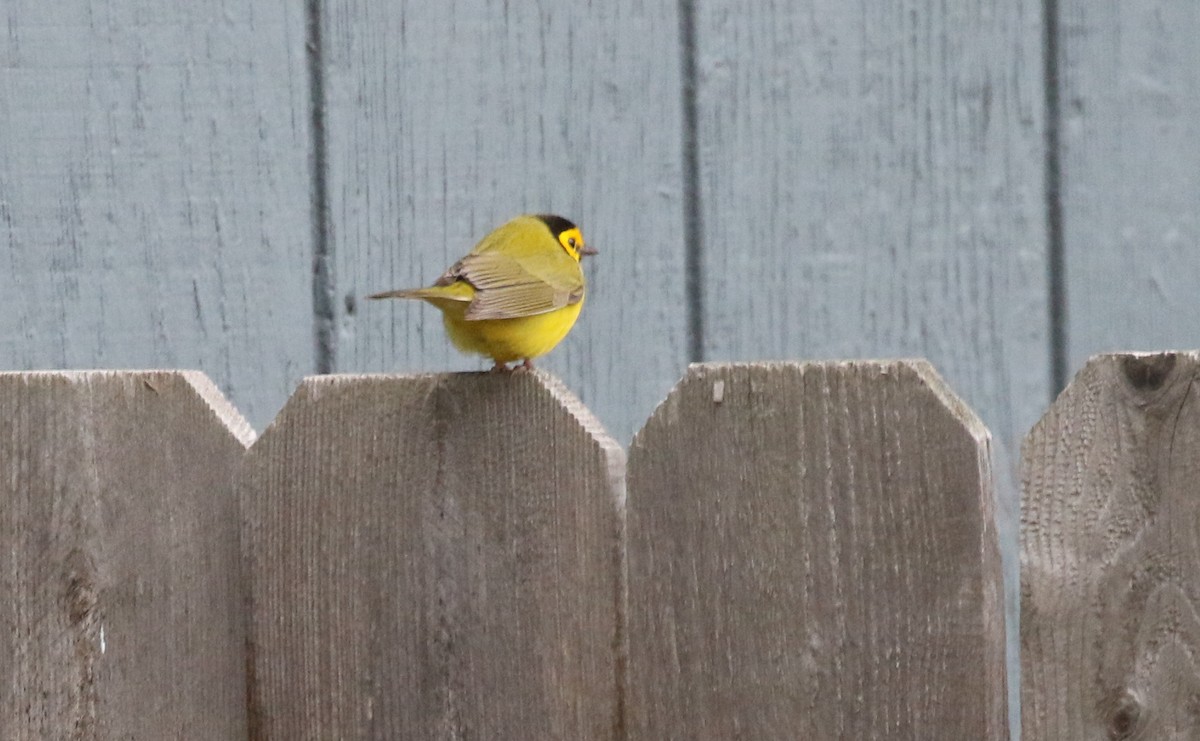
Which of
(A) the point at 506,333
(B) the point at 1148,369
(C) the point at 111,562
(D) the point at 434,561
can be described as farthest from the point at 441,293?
(B) the point at 1148,369

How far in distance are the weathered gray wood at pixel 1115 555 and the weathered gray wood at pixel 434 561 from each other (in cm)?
53

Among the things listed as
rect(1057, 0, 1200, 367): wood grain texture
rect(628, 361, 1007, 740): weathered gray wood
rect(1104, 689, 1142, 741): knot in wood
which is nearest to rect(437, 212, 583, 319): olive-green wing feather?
rect(628, 361, 1007, 740): weathered gray wood

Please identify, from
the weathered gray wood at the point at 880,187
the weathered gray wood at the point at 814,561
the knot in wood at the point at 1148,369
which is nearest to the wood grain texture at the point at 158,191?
the weathered gray wood at the point at 880,187

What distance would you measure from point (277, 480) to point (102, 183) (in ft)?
2.83

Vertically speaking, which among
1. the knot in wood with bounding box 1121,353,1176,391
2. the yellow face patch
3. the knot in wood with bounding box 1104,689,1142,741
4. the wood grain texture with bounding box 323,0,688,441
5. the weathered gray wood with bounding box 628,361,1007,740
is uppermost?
the wood grain texture with bounding box 323,0,688,441

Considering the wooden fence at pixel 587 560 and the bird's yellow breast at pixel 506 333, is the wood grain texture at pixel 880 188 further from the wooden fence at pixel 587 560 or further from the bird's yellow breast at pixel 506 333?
the wooden fence at pixel 587 560

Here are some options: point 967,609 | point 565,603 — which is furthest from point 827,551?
point 565,603

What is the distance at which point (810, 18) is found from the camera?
271 cm

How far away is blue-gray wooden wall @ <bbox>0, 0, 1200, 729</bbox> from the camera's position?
2676mm

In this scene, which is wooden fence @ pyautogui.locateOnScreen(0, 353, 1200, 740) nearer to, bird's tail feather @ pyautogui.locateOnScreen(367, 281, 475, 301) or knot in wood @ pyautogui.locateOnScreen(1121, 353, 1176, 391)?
knot in wood @ pyautogui.locateOnScreen(1121, 353, 1176, 391)

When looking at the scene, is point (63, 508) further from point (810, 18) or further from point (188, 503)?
point (810, 18)

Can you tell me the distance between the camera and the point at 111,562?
210 centimetres

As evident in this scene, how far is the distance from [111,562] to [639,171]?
1.15m

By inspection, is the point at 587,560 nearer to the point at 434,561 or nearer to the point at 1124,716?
the point at 434,561
